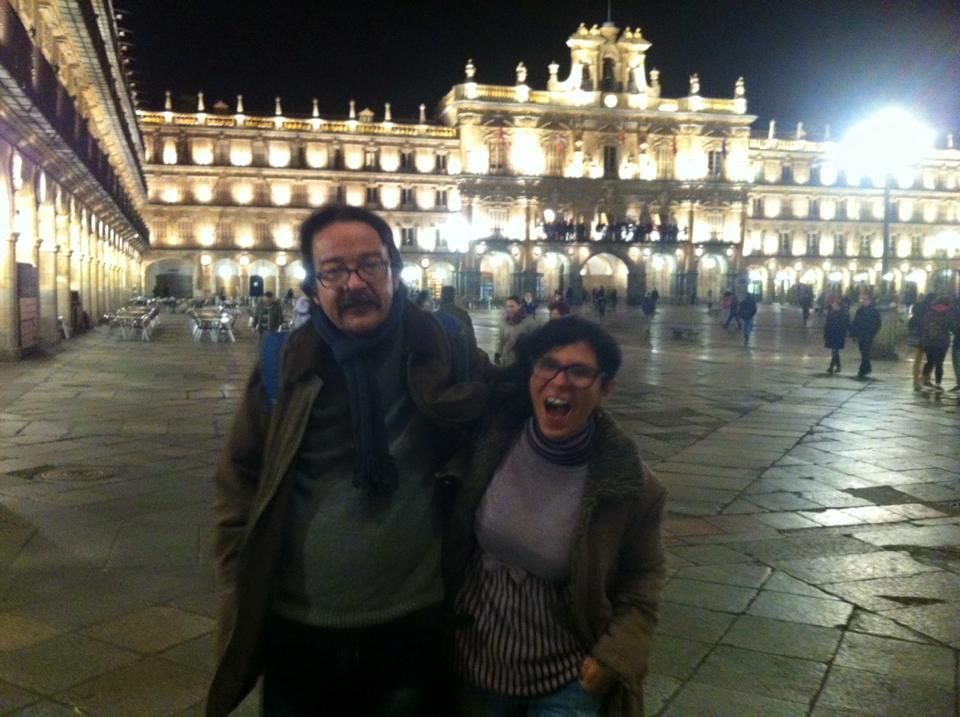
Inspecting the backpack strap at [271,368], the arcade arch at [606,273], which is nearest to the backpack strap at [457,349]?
the backpack strap at [271,368]

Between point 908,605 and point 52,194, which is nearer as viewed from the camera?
point 908,605

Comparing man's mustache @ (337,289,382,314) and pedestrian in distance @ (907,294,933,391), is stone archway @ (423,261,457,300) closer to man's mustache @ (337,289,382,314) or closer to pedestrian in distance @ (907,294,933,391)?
pedestrian in distance @ (907,294,933,391)

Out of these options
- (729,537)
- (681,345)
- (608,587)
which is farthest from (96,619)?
(681,345)

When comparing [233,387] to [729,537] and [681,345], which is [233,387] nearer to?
[729,537]

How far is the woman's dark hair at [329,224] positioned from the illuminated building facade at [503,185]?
5779 cm

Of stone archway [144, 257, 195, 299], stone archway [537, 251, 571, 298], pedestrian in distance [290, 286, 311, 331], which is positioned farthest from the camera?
stone archway [537, 251, 571, 298]

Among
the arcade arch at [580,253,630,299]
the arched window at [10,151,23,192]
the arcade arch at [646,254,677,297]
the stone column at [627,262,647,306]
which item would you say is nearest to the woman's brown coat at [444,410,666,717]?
the arched window at [10,151,23,192]

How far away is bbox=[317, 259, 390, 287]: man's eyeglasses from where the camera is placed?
2068 millimetres

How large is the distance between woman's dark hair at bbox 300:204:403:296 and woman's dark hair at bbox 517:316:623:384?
1.21ft

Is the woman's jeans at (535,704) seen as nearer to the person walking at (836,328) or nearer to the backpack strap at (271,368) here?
the backpack strap at (271,368)

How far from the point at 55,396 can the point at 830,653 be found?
1007 cm

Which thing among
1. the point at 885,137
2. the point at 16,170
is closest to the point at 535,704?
the point at 16,170

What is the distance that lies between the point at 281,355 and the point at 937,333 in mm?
13386

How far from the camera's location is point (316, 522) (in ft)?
6.56
